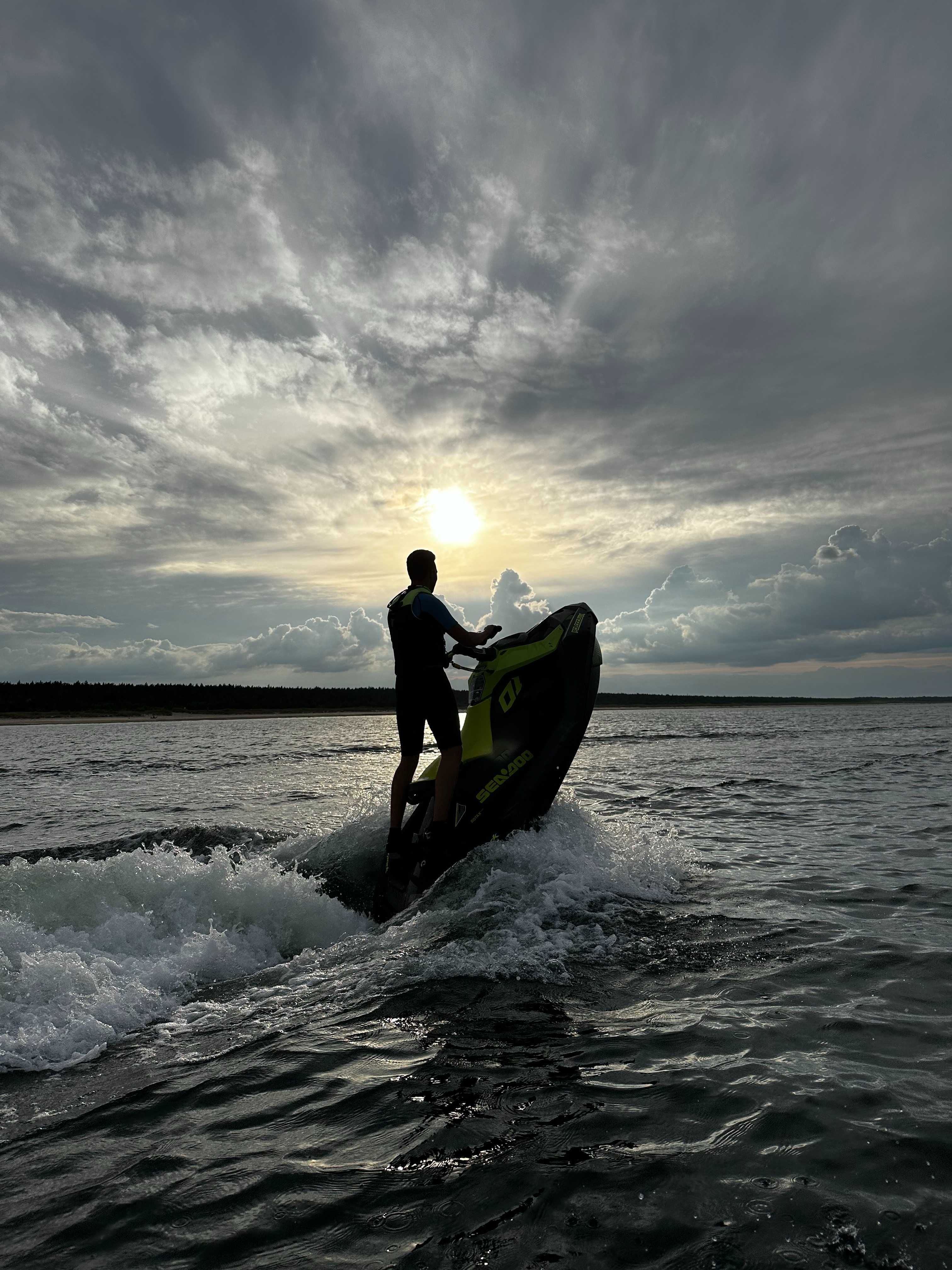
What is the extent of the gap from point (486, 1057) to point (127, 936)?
A: 2839 millimetres

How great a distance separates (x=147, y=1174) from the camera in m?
2.47

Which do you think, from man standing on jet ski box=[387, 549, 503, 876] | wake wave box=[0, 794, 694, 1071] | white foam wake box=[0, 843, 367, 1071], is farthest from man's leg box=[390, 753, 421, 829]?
white foam wake box=[0, 843, 367, 1071]

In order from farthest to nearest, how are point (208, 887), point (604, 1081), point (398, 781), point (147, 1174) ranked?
point (398, 781), point (208, 887), point (604, 1081), point (147, 1174)

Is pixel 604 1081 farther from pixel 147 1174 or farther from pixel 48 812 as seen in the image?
pixel 48 812

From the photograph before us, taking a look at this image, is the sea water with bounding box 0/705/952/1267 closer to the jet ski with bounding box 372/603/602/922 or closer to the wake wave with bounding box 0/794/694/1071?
the wake wave with bounding box 0/794/694/1071

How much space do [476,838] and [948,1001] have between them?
3.46 m

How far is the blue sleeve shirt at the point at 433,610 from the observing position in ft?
19.3

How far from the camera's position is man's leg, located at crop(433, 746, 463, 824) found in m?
6.03

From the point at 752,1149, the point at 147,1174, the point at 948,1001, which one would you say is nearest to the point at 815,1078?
the point at 752,1149

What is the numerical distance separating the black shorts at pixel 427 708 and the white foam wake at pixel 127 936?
1528mm

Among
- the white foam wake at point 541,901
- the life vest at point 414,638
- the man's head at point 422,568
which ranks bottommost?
the white foam wake at point 541,901

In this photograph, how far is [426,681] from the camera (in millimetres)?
5977

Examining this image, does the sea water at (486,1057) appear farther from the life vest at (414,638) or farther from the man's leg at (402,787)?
the life vest at (414,638)

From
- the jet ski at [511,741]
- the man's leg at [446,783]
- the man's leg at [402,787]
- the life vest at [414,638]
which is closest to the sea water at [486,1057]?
the jet ski at [511,741]
